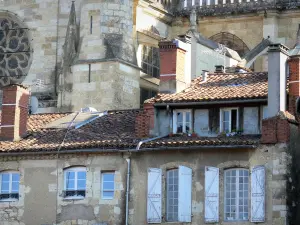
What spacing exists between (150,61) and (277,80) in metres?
17.0

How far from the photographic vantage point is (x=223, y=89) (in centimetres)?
5044

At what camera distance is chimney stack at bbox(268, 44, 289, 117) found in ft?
157

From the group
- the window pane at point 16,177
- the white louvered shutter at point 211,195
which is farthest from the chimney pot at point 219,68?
the window pane at point 16,177

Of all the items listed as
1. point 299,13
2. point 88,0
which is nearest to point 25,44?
point 88,0

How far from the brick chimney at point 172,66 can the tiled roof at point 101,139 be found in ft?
4.71

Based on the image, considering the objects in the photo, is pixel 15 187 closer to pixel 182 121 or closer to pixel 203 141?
pixel 182 121

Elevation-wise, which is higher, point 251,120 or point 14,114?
point 14,114

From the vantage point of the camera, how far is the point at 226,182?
157ft

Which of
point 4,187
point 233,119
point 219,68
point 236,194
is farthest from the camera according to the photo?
point 219,68

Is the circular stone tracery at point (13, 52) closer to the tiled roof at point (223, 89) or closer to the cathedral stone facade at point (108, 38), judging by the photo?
the cathedral stone facade at point (108, 38)

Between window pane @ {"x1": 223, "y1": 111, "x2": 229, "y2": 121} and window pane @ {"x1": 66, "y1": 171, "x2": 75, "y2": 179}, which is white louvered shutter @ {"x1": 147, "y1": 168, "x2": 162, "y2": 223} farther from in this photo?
window pane @ {"x1": 66, "y1": 171, "x2": 75, "y2": 179}

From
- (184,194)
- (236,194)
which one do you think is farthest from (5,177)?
(236,194)

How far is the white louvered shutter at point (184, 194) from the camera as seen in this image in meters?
48.1

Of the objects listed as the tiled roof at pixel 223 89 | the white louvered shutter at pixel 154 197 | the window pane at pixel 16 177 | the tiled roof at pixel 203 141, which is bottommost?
the white louvered shutter at pixel 154 197
